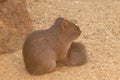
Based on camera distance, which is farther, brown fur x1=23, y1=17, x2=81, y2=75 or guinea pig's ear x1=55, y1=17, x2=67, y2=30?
guinea pig's ear x1=55, y1=17, x2=67, y2=30

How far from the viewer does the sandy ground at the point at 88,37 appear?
5.09m

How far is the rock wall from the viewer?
231 inches

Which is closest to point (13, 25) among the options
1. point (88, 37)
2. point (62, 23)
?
point (62, 23)

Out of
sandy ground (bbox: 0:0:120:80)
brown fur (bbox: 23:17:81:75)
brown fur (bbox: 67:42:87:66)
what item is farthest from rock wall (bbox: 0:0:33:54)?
brown fur (bbox: 67:42:87:66)

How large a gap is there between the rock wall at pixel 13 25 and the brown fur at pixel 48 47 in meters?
0.70

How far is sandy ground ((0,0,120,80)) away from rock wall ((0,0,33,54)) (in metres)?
0.16

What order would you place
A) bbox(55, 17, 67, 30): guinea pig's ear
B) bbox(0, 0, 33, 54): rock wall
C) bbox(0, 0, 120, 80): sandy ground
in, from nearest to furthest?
1. bbox(0, 0, 120, 80): sandy ground
2. bbox(55, 17, 67, 30): guinea pig's ear
3. bbox(0, 0, 33, 54): rock wall

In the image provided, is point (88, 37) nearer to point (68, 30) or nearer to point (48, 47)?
point (68, 30)

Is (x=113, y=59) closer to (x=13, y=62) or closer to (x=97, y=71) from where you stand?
(x=97, y=71)

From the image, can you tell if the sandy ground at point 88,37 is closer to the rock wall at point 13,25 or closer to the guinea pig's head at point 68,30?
the rock wall at point 13,25

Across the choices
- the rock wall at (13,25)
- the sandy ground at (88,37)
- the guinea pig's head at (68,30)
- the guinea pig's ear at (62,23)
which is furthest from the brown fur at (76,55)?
the rock wall at (13,25)

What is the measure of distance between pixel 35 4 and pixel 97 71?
2981 millimetres

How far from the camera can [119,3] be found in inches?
304

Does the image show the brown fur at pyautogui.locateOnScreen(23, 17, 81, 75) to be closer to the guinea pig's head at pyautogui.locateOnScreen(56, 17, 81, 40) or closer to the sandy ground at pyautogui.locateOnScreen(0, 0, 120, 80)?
the guinea pig's head at pyautogui.locateOnScreen(56, 17, 81, 40)
